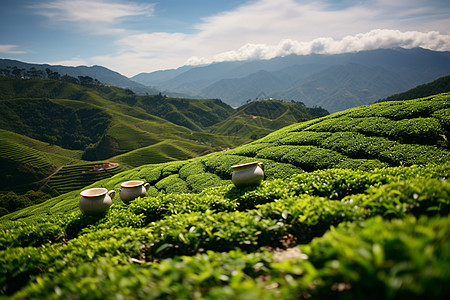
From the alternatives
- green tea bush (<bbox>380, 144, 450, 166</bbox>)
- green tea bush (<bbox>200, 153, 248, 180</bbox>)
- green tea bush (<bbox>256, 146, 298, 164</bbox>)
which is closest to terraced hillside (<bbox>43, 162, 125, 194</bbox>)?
green tea bush (<bbox>200, 153, 248, 180</bbox>)

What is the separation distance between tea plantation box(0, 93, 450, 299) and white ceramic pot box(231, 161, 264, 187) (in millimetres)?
315

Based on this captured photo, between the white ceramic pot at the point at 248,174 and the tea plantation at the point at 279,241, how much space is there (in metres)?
0.32

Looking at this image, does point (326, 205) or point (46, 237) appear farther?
point (46, 237)

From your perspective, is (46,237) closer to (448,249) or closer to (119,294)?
(119,294)

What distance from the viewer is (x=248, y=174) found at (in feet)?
28.3

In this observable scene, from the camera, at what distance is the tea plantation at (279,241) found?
2545 millimetres

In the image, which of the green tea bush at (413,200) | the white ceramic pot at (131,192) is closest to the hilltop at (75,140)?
the white ceramic pot at (131,192)

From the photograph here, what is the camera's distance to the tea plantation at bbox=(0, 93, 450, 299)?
8.35 feet

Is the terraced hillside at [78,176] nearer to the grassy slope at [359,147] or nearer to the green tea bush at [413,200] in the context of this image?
the grassy slope at [359,147]

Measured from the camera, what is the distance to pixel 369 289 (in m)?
2.45

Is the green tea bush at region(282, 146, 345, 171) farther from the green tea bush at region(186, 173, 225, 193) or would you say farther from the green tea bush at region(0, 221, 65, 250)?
the green tea bush at region(0, 221, 65, 250)

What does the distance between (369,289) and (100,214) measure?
9103mm

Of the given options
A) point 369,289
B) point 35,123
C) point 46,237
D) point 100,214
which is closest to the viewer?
point 369,289

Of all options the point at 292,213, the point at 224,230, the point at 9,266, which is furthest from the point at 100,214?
the point at 292,213
